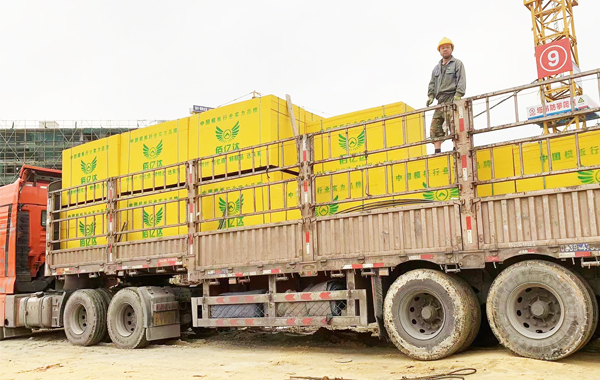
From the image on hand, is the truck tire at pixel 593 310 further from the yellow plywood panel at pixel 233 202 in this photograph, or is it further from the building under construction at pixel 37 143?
the building under construction at pixel 37 143

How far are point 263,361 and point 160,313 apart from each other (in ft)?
8.53

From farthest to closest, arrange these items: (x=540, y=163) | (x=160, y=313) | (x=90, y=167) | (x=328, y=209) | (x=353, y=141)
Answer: (x=90, y=167) < (x=160, y=313) < (x=353, y=141) < (x=328, y=209) < (x=540, y=163)

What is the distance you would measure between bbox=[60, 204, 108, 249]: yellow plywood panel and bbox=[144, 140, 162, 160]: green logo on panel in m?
1.35

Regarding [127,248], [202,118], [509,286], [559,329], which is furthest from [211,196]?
[559,329]

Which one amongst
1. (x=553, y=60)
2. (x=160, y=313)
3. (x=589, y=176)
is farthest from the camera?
(x=553, y=60)

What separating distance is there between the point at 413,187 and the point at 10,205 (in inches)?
327

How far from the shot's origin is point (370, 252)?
6.96 m

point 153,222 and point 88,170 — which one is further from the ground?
point 88,170

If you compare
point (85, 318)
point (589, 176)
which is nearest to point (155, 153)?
point (85, 318)

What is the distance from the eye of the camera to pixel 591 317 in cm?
548

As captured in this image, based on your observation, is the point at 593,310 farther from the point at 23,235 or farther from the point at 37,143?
the point at 37,143

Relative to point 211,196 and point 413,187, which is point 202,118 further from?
point 413,187

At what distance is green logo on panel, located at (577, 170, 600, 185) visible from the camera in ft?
19.1

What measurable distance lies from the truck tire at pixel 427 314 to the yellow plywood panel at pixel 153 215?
3.72 metres
